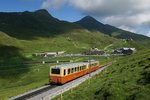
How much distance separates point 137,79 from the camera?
29.7 metres

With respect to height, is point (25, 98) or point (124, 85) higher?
point (124, 85)

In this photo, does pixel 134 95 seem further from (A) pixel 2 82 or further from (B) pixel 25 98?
(A) pixel 2 82

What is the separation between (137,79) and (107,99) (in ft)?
20.1

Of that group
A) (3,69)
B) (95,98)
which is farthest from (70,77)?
(3,69)

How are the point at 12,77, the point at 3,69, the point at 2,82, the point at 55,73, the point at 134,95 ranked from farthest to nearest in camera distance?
1. the point at 3,69
2. the point at 12,77
3. the point at 2,82
4. the point at 55,73
5. the point at 134,95

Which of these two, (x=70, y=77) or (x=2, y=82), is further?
(x=2, y=82)

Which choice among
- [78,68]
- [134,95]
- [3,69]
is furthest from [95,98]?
[3,69]

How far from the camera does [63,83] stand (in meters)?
58.6

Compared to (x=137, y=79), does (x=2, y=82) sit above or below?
below

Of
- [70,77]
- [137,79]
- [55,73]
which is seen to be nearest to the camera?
[137,79]

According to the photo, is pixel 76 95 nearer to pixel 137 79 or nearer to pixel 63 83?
Result: pixel 137 79

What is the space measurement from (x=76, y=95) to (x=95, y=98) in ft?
14.2

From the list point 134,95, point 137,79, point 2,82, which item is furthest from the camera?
point 2,82

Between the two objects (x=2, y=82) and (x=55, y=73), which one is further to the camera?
(x=2, y=82)
